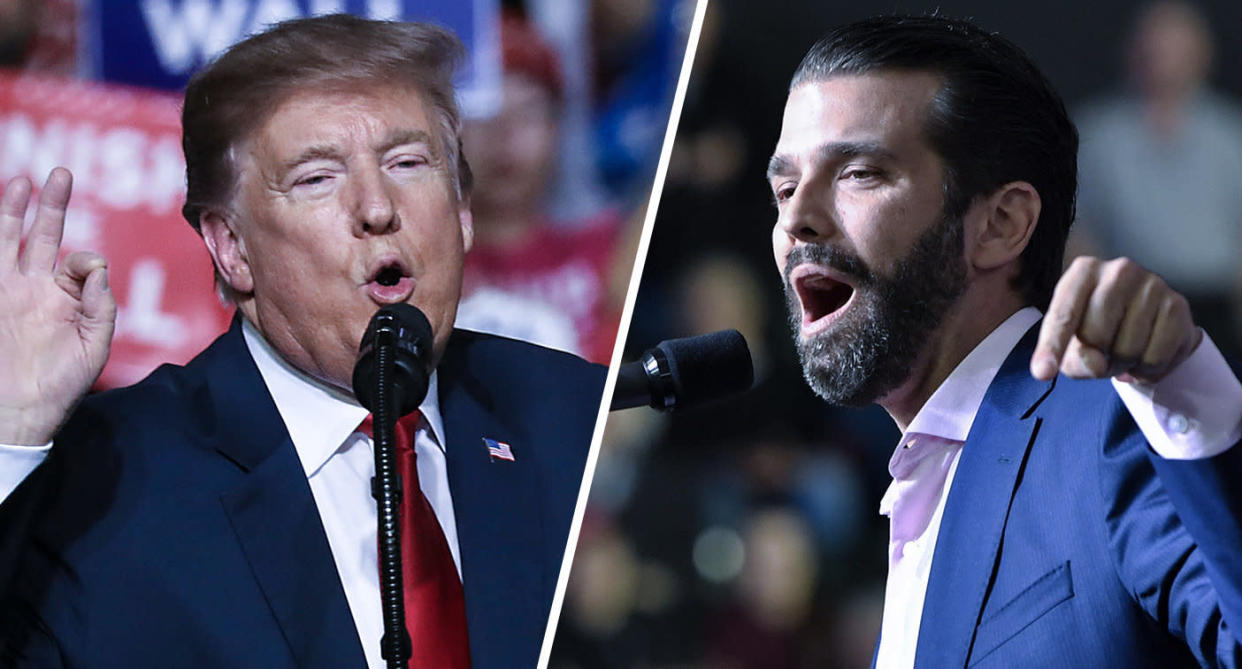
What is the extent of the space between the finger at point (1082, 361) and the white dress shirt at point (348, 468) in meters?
0.71

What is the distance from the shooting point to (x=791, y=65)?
2107mm

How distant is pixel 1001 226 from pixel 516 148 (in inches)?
22.7

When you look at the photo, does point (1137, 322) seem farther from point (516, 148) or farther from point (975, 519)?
point (516, 148)

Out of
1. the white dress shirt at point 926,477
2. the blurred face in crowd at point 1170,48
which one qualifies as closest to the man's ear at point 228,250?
the white dress shirt at point 926,477

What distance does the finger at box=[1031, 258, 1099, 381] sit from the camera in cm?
96

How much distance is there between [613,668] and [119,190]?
115cm

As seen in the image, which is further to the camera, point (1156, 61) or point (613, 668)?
point (613, 668)

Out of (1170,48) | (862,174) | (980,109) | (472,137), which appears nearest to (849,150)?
(862,174)

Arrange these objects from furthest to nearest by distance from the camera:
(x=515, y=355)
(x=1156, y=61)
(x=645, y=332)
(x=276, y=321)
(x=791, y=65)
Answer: (x=645, y=332) < (x=791, y=65) < (x=1156, y=61) < (x=515, y=355) < (x=276, y=321)

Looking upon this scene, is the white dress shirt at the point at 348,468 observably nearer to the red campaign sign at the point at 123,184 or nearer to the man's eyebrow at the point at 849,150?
the red campaign sign at the point at 123,184

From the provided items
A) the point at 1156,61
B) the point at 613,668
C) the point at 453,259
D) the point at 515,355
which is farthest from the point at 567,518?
the point at 1156,61

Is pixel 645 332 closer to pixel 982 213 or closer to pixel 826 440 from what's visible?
pixel 826 440

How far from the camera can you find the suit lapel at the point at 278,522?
1372 mm

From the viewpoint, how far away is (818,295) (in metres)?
1.65
